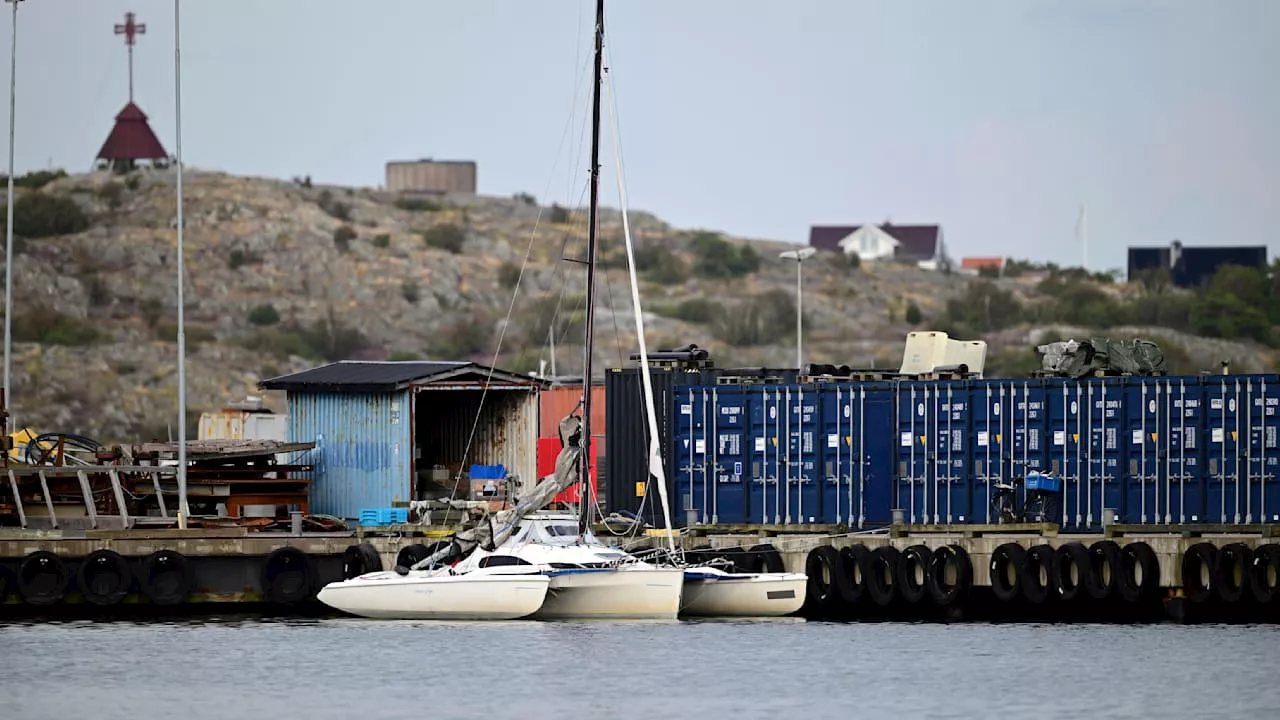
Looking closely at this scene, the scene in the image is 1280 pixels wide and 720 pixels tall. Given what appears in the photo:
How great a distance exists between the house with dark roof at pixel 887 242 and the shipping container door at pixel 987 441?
131793 millimetres

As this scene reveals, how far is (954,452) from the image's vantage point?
50750mm

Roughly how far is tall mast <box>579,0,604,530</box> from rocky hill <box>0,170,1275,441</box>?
68.1m

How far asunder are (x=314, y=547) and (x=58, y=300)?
277 ft

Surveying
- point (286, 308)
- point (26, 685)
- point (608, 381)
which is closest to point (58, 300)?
point (286, 308)

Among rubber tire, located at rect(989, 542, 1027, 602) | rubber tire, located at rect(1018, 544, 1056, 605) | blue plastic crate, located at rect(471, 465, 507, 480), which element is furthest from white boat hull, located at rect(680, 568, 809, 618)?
blue plastic crate, located at rect(471, 465, 507, 480)

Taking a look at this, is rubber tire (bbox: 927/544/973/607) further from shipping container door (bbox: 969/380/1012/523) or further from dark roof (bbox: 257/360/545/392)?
dark roof (bbox: 257/360/545/392)

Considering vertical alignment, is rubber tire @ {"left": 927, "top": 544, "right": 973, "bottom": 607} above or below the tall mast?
below

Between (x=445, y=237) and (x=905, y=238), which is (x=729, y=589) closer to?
(x=445, y=237)

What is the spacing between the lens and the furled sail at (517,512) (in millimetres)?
47656

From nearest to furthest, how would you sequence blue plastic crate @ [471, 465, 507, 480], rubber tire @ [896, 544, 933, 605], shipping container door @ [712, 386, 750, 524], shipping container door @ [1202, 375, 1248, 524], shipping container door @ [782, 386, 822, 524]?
rubber tire @ [896, 544, 933, 605] → shipping container door @ [1202, 375, 1248, 524] → shipping container door @ [782, 386, 822, 524] → shipping container door @ [712, 386, 750, 524] → blue plastic crate @ [471, 465, 507, 480]

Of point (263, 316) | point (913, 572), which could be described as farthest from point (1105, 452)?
point (263, 316)

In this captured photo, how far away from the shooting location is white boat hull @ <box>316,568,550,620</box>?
151 feet

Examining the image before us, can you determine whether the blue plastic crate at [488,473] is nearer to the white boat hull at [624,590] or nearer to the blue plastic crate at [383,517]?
the blue plastic crate at [383,517]

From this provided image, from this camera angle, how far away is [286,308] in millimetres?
137375
